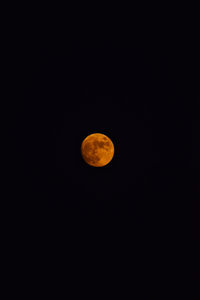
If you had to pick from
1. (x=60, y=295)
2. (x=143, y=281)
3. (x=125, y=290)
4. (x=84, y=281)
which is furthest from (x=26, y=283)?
(x=143, y=281)

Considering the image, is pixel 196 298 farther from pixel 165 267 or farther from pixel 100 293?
pixel 100 293

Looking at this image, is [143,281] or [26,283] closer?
[26,283]

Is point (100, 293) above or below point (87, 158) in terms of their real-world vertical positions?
below

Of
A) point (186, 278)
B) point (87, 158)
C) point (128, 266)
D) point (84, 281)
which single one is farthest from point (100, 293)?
point (87, 158)

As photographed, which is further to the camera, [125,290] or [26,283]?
[125,290]

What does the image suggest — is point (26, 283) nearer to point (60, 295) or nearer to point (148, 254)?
point (60, 295)

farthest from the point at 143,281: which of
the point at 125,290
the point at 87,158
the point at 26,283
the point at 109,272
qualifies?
the point at 87,158

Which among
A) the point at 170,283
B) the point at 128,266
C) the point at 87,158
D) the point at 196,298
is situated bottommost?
the point at 196,298

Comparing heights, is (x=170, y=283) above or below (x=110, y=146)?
below

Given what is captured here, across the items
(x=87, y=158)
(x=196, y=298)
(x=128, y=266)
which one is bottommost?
(x=196, y=298)
